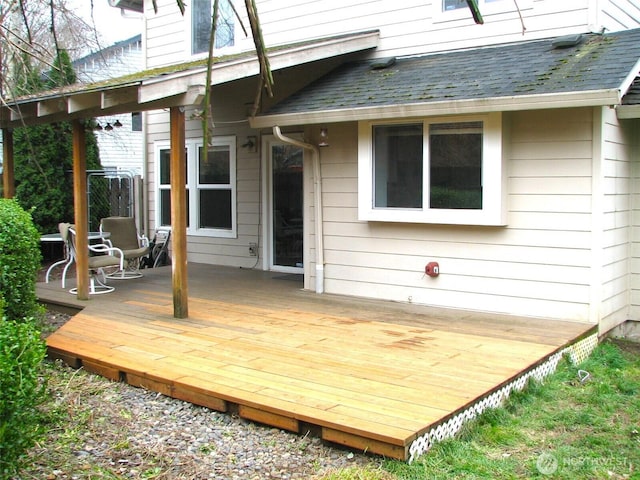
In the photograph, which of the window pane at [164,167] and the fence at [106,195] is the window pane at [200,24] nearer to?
the window pane at [164,167]

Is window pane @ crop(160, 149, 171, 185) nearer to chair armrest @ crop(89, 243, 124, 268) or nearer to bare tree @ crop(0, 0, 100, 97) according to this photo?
chair armrest @ crop(89, 243, 124, 268)

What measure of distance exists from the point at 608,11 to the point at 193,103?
428 centimetres

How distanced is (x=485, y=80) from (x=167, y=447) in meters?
4.47

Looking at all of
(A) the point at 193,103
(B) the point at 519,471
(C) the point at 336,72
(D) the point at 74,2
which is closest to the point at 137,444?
(B) the point at 519,471

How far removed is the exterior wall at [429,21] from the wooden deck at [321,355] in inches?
117

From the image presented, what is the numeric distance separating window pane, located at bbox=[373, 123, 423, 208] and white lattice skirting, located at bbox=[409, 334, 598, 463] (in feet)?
7.15

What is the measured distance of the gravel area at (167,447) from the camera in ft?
11.7

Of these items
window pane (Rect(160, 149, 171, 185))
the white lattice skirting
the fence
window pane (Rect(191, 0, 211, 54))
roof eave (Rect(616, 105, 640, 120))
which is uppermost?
window pane (Rect(191, 0, 211, 54))

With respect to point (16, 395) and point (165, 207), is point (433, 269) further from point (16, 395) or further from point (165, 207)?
point (165, 207)

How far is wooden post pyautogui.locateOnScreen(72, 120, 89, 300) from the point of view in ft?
24.4

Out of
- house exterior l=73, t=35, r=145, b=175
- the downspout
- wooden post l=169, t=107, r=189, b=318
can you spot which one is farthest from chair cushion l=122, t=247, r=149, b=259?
house exterior l=73, t=35, r=145, b=175

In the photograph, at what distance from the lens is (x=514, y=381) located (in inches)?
183

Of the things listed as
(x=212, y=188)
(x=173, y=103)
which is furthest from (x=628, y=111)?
(x=212, y=188)

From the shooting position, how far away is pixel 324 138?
775 centimetres
